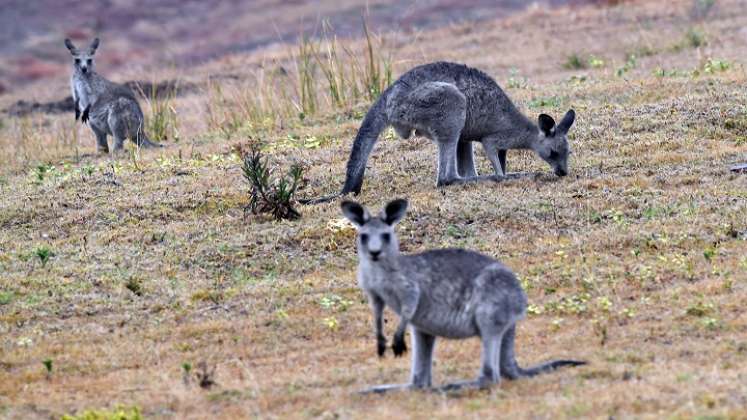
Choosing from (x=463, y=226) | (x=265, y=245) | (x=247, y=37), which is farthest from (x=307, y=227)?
(x=247, y=37)

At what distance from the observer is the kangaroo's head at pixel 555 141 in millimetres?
12781

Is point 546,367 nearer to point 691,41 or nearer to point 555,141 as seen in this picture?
point 555,141

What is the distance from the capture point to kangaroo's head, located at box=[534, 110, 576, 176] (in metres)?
12.8

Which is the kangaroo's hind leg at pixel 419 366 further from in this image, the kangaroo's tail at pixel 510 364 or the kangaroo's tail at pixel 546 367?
the kangaroo's tail at pixel 546 367

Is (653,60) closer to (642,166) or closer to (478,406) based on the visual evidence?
(642,166)

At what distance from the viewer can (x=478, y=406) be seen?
6934 mm

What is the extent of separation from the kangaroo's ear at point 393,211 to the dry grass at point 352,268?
1003 mm

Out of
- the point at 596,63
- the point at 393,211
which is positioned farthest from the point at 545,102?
the point at 393,211

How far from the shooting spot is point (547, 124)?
12812mm

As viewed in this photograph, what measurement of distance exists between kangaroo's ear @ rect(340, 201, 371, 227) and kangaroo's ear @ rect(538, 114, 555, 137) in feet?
17.7

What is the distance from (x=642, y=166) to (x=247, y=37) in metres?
28.1

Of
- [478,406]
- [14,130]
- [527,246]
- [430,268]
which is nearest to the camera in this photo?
[478,406]

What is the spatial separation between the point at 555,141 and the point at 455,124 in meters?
1.10

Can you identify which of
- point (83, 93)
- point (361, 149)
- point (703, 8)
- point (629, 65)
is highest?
point (703, 8)
